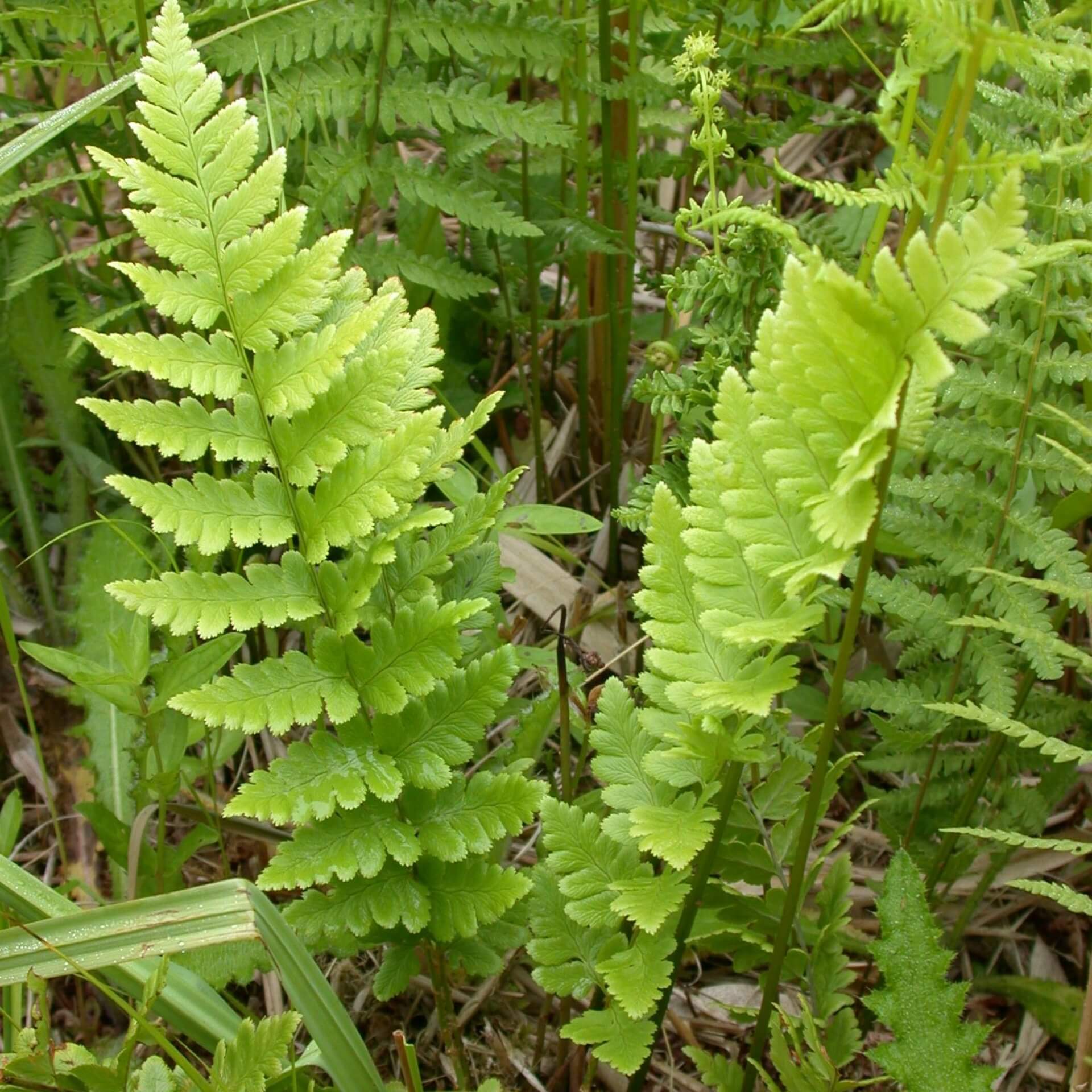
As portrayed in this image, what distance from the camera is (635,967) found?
1.34 meters

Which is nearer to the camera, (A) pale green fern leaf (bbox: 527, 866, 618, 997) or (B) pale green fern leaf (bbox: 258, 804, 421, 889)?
(B) pale green fern leaf (bbox: 258, 804, 421, 889)

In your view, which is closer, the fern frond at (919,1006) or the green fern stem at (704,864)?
the green fern stem at (704,864)

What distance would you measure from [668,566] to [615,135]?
164 centimetres

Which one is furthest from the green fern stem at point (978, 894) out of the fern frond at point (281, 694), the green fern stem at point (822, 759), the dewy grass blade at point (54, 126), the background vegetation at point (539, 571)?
the dewy grass blade at point (54, 126)

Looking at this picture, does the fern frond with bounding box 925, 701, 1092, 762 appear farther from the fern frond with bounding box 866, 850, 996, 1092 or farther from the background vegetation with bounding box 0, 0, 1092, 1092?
the fern frond with bounding box 866, 850, 996, 1092

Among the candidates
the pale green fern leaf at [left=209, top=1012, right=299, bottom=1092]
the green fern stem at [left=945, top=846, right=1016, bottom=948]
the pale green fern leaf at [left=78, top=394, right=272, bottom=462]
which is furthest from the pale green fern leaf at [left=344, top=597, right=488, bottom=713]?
the green fern stem at [left=945, top=846, right=1016, bottom=948]

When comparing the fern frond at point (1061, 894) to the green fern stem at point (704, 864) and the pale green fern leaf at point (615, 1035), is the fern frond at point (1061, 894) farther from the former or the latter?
the pale green fern leaf at point (615, 1035)

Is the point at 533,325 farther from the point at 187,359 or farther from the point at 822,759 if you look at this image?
the point at 822,759

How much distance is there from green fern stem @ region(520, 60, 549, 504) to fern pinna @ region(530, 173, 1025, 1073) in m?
0.98

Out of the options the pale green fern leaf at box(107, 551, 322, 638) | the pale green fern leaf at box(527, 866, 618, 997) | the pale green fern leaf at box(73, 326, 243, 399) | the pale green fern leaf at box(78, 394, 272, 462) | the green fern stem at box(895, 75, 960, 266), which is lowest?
the pale green fern leaf at box(527, 866, 618, 997)

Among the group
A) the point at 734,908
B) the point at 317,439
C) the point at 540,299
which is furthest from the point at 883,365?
the point at 540,299

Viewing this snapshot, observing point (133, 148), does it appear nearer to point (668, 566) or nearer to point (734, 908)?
point (668, 566)

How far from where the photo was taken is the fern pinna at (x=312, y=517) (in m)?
1.32

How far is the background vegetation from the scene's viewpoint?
49.4 inches
